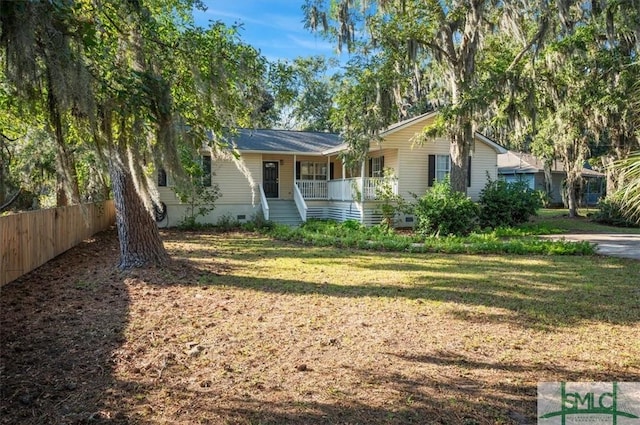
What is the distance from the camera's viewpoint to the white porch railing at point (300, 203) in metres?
16.0

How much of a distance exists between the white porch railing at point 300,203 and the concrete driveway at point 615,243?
854 cm

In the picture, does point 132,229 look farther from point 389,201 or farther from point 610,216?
point 610,216

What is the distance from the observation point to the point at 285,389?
9.80 ft

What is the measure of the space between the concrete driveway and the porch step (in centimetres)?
897

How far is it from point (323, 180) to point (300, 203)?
8.37 ft

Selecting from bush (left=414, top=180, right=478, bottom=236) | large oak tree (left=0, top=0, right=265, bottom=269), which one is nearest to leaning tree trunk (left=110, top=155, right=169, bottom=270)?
large oak tree (left=0, top=0, right=265, bottom=269)

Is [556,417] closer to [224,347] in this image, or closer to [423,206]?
[224,347]

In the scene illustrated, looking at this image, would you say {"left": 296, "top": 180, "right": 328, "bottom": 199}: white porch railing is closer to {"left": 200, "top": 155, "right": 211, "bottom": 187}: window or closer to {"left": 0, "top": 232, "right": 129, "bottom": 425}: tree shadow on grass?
{"left": 200, "top": 155, "right": 211, "bottom": 187}: window

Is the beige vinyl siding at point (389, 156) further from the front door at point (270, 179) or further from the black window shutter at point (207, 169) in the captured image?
the black window shutter at point (207, 169)

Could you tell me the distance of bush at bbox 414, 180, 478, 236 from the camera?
12281 mm

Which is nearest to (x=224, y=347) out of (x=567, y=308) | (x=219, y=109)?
(x=219, y=109)

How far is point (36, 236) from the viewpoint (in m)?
7.39

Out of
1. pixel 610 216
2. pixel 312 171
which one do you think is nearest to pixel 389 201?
pixel 312 171

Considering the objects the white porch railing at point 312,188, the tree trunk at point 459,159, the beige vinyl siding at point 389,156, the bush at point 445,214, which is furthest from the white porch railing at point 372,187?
the white porch railing at point 312,188
